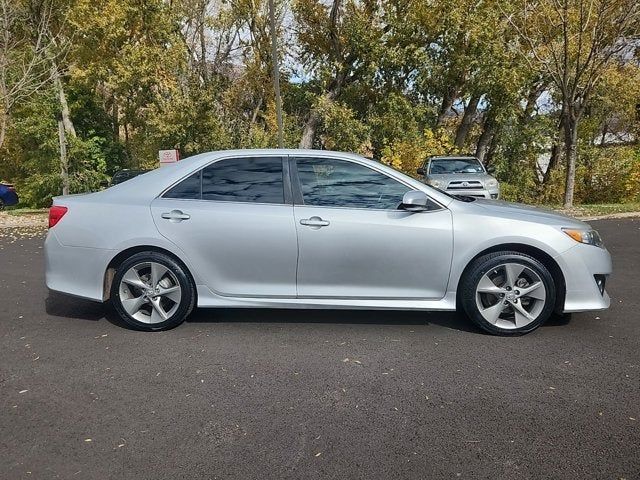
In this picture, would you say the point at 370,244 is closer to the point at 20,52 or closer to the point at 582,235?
the point at 582,235

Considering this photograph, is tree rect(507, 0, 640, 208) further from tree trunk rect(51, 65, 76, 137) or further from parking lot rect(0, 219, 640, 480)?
tree trunk rect(51, 65, 76, 137)

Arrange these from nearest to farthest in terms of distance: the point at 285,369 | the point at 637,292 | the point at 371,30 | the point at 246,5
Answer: the point at 285,369 → the point at 637,292 → the point at 371,30 → the point at 246,5

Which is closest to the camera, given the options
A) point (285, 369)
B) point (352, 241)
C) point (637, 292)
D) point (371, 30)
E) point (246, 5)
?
point (285, 369)

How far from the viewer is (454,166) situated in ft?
47.3

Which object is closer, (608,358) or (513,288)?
(608,358)

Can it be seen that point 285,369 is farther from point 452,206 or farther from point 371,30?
point 371,30

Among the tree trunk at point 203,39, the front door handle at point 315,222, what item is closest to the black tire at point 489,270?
the front door handle at point 315,222

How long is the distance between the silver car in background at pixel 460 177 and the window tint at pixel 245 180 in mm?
9053

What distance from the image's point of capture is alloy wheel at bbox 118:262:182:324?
434 cm

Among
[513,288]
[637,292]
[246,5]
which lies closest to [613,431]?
[513,288]

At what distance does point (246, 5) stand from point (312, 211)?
21.8 m

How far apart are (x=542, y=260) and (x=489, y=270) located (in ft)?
1.54

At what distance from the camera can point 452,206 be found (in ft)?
13.9

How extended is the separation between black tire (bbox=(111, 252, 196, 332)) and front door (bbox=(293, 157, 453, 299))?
97 centimetres
